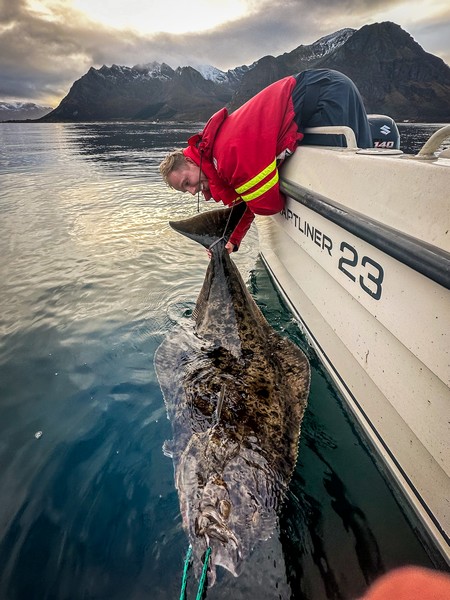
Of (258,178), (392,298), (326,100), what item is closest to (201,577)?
(392,298)

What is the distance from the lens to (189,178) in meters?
3.85

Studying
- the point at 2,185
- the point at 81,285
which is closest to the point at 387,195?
the point at 81,285

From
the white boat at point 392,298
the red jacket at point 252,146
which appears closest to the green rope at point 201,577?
the white boat at point 392,298

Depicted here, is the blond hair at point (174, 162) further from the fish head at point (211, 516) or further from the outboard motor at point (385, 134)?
the outboard motor at point (385, 134)

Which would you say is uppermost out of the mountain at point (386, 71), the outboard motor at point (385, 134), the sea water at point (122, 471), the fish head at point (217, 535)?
the mountain at point (386, 71)

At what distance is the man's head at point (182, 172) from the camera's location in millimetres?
3758

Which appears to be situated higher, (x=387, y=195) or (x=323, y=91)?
(x=323, y=91)

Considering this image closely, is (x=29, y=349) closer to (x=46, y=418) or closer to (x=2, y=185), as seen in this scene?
(x=46, y=418)

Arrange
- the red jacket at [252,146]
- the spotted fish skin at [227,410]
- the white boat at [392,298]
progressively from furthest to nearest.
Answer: the red jacket at [252,146], the spotted fish skin at [227,410], the white boat at [392,298]

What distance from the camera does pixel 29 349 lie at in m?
3.90

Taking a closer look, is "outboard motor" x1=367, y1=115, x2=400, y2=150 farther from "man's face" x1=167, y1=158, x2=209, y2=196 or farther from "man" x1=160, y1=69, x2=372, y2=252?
"man's face" x1=167, y1=158, x2=209, y2=196

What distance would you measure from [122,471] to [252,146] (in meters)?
2.93

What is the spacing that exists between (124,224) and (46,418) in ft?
18.5

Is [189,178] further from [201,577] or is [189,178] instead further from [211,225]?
[201,577]
